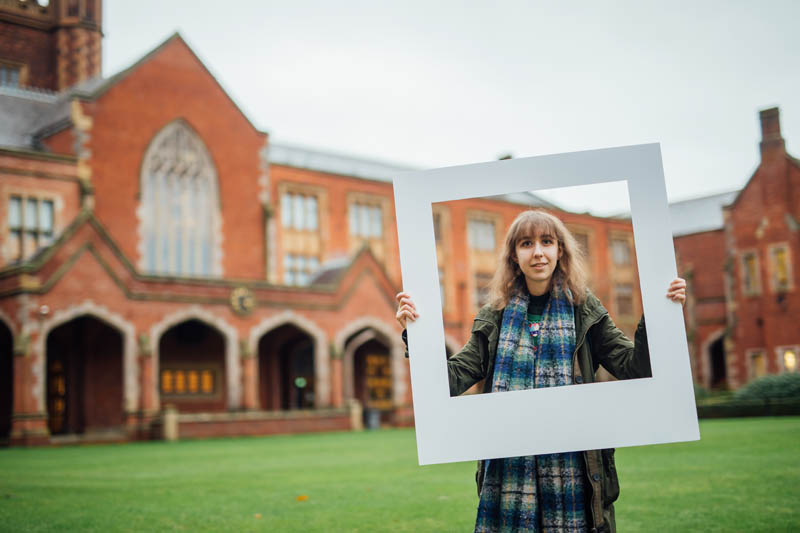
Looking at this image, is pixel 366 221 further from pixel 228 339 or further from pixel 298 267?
pixel 228 339

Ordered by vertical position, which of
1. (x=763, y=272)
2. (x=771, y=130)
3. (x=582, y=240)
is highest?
(x=771, y=130)

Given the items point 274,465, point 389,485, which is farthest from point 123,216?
point 389,485

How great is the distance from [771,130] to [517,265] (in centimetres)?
3980

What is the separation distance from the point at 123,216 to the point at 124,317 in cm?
629

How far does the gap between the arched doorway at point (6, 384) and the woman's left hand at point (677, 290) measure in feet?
94.8

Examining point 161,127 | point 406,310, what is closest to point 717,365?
point 161,127

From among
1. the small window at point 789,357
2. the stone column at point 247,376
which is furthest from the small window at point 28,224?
the small window at point 789,357

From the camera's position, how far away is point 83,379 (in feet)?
96.6

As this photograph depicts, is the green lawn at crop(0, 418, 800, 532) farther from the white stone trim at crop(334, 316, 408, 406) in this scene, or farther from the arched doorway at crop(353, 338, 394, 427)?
the arched doorway at crop(353, 338, 394, 427)

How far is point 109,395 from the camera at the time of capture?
1173 inches

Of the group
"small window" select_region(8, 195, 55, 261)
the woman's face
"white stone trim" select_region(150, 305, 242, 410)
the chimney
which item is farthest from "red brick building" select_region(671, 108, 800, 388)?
the woman's face

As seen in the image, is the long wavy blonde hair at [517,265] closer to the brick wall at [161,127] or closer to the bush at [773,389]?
the bush at [773,389]

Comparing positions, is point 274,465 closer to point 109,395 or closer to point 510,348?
point 510,348

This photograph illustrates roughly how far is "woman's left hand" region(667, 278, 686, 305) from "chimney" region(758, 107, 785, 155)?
39193 mm
